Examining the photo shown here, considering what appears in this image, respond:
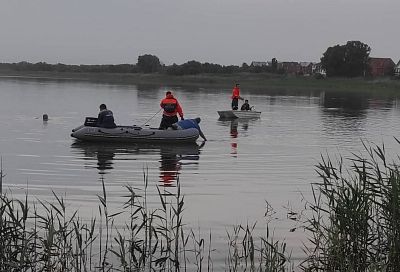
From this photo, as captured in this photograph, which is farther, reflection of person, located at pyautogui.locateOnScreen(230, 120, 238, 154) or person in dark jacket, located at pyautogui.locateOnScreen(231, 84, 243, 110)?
person in dark jacket, located at pyautogui.locateOnScreen(231, 84, 243, 110)

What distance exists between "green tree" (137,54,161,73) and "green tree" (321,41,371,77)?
28.6m

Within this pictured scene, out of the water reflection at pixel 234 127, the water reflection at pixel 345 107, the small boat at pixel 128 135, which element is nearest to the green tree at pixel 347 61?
the water reflection at pixel 345 107

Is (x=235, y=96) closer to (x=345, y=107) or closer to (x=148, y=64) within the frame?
(x=345, y=107)

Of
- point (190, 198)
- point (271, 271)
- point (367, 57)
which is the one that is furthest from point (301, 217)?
point (367, 57)

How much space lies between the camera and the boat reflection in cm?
1428

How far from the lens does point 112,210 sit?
382 inches

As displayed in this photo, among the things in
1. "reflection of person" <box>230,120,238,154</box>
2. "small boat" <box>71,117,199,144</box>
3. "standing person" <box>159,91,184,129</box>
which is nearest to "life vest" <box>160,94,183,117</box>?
"standing person" <box>159,91,184,129</box>

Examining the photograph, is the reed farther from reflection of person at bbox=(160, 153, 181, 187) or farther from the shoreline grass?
reflection of person at bbox=(160, 153, 181, 187)

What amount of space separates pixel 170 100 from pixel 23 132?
6447 millimetres

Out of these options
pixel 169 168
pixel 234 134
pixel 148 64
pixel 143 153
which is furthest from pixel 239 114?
pixel 148 64

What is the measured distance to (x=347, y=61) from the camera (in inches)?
3521

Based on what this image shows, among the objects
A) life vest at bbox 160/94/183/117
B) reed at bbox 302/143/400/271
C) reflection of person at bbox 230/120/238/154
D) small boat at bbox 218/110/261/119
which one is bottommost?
reflection of person at bbox 230/120/238/154

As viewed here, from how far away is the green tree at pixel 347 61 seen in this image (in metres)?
89.4

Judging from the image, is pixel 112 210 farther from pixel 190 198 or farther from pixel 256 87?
pixel 256 87
